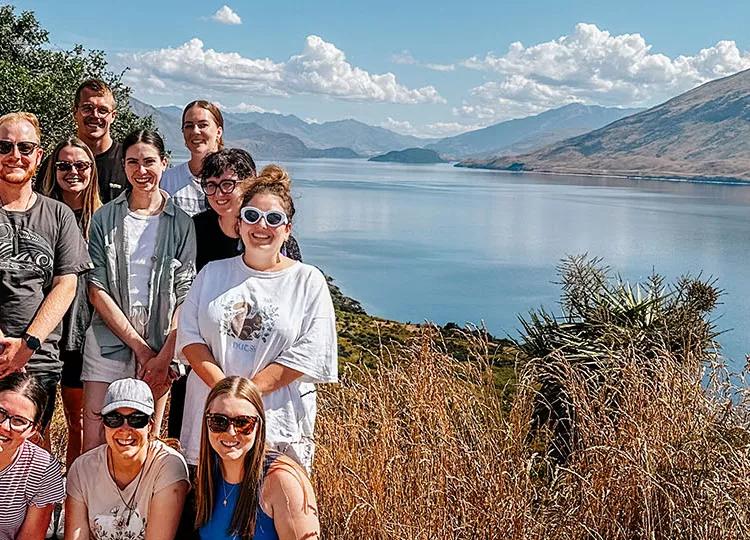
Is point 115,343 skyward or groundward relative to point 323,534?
skyward

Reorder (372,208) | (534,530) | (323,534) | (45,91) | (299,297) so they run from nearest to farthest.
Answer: (299,297) < (534,530) < (323,534) < (45,91) < (372,208)

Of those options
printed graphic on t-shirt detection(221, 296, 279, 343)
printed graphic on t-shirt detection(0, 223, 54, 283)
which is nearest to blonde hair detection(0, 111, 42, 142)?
printed graphic on t-shirt detection(0, 223, 54, 283)

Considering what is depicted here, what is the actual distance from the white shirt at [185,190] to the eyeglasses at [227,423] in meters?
1.56

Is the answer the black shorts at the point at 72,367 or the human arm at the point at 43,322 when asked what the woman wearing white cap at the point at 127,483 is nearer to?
the human arm at the point at 43,322

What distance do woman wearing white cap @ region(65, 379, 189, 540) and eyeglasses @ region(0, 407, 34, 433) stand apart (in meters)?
0.23

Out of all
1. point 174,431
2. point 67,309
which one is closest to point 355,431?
point 174,431

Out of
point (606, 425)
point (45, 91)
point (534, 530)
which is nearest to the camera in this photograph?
point (534, 530)

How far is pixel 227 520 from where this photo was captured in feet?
8.71

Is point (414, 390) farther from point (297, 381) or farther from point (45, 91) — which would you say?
point (45, 91)

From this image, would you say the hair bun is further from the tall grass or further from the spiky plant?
the spiky plant

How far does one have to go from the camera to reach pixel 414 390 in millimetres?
4168

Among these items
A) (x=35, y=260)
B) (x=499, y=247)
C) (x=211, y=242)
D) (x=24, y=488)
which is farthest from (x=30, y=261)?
(x=499, y=247)

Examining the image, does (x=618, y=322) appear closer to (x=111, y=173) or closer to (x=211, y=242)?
(x=211, y=242)

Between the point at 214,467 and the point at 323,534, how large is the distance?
98 centimetres
